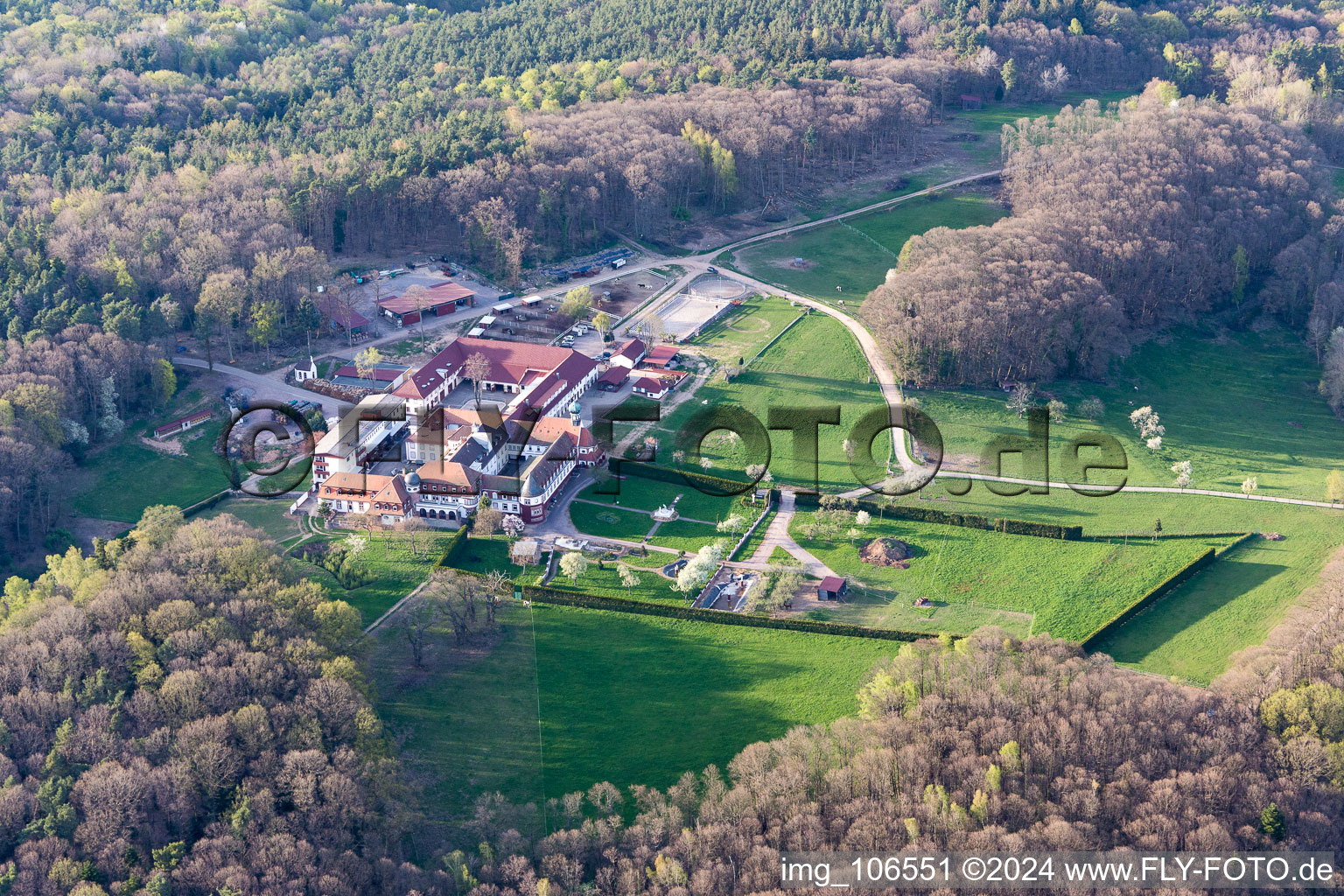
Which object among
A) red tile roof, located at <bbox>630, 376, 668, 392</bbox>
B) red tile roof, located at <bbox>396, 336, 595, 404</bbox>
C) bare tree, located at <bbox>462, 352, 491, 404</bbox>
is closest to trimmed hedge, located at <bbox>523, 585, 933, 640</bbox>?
red tile roof, located at <bbox>396, 336, 595, 404</bbox>

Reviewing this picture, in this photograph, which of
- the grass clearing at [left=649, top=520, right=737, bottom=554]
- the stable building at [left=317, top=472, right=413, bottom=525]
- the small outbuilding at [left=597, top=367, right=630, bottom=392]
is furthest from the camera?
the small outbuilding at [left=597, top=367, right=630, bottom=392]

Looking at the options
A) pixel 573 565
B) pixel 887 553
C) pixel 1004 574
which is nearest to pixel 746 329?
pixel 887 553

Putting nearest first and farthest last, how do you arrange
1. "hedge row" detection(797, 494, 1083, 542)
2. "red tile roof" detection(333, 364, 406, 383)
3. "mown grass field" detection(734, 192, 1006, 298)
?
1. "hedge row" detection(797, 494, 1083, 542)
2. "red tile roof" detection(333, 364, 406, 383)
3. "mown grass field" detection(734, 192, 1006, 298)

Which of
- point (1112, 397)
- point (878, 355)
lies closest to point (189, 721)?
point (878, 355)

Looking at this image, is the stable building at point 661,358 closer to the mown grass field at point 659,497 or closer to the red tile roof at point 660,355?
the red tile roof at point 660,355

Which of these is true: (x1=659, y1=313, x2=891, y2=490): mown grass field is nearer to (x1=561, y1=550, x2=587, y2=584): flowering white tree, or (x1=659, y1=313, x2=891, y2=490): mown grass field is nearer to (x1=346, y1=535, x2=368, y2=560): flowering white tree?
(x1=561, y1=550, x2=587, y2=584): flowering white tree

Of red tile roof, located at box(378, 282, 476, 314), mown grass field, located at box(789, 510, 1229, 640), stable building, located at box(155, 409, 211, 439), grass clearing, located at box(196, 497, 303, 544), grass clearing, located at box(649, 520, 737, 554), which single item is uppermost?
red tile roof, located at box(378, 282, 476, 314)

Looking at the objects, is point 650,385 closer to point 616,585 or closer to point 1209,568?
point 616,585
